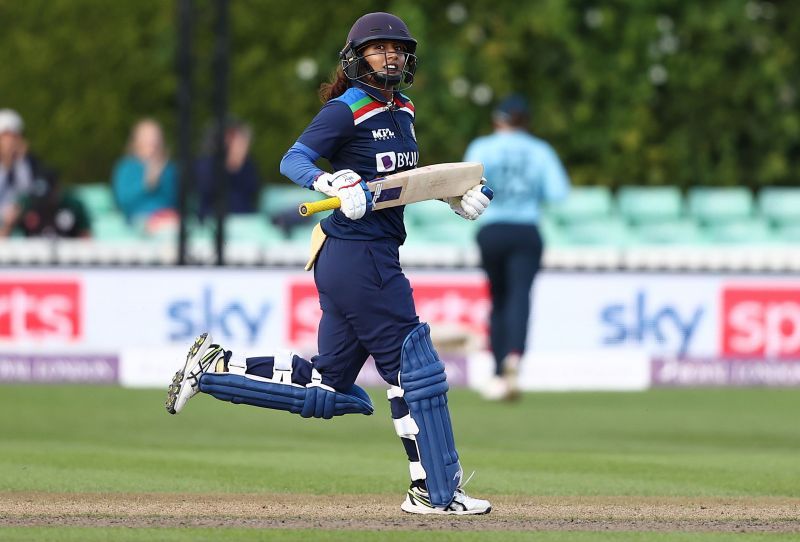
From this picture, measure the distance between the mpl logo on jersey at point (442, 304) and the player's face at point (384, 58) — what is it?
707 centimetres

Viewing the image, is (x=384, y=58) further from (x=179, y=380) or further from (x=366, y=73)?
(x=179, y=380)

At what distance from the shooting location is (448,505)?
22.4 feet

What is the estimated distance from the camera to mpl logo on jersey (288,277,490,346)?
13805mm

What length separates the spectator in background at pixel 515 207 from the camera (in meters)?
11.9

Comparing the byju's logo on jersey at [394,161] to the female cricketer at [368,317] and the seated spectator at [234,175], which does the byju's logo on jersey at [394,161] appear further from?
the seated spectator at [234,175]

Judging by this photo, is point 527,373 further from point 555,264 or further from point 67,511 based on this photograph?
point 67,511

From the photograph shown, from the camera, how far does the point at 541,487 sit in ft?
25.6

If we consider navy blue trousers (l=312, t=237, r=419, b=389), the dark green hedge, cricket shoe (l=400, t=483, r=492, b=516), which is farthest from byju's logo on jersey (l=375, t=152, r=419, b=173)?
the dark green hedge

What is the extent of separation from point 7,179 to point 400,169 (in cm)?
862

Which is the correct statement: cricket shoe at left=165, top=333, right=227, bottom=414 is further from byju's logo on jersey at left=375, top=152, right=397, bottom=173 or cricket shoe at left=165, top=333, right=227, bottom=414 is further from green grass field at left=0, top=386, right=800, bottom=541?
byju's logo on jersey at left=375, top=152, right=397, bottom=173

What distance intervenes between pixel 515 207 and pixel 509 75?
313 inches

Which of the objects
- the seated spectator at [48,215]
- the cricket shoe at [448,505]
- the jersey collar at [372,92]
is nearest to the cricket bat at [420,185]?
the jersey collar at [372,92]

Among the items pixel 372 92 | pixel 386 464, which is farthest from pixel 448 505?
pixel 386 464

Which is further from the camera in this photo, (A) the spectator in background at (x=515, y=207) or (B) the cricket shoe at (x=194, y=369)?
(A) the spectator in background at (x=515, y=207)
